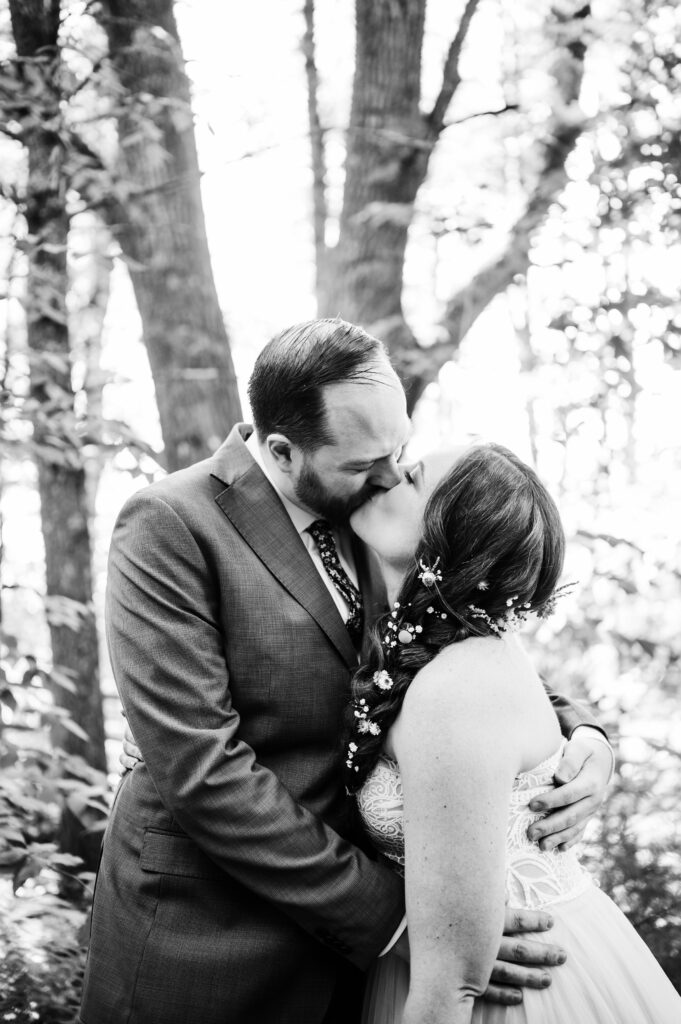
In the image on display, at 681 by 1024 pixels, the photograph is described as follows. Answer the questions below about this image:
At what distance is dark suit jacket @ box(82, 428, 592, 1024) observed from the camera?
1.98m

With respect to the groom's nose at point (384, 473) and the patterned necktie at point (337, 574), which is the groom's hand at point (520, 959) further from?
the groom's nose at point (384, 473)

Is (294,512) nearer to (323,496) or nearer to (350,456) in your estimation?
(323,496)

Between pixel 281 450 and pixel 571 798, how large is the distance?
113 centimetres

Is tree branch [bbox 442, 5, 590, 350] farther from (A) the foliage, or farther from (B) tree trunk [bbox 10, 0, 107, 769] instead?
(A) the foliage

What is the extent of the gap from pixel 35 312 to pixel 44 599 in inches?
45.2

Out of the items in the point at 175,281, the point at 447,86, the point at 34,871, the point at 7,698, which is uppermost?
the point at 447,86

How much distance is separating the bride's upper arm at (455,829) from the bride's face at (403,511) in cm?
42

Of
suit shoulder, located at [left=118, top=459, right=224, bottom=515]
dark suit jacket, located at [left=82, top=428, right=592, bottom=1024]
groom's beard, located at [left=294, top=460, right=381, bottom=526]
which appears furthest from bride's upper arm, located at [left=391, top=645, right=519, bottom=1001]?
suit shoulder, located at [left=118, top=459, right=224, bottom=515]

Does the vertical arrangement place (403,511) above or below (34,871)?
above

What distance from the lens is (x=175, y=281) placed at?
3.92 meters

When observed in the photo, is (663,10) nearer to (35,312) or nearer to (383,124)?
(383,124)

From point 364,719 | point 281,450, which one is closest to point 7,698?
point 281,450

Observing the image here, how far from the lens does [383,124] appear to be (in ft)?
13.3

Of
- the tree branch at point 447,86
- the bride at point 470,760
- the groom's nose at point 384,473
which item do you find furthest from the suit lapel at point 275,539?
the tree branch at point 447,86
